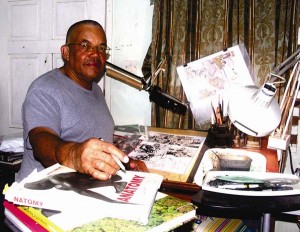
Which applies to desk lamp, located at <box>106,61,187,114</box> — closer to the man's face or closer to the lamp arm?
the lamp arm

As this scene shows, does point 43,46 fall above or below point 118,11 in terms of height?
below

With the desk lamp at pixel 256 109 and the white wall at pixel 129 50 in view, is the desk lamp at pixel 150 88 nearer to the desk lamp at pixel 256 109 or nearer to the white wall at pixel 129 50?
the white wall at pixel 129 50

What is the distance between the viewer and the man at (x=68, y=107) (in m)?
1.11

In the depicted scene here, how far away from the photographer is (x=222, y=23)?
73.2 inches

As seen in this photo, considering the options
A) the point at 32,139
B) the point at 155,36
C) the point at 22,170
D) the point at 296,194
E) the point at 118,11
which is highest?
the point at 118,11

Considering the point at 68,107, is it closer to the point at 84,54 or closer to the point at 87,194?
the point at 84,54

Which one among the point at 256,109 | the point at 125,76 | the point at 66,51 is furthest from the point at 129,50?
the point at 256,109

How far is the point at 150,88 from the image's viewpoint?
179 centimetres

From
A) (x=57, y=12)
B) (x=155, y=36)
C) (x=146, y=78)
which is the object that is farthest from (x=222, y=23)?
(x=57, y=12)

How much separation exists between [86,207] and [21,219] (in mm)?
152

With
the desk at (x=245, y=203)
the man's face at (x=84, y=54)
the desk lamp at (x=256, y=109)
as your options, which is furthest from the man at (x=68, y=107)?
the desk lamp at (x=256, y=109)

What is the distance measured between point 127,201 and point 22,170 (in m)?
1.06

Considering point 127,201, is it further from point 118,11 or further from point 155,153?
point 118,11

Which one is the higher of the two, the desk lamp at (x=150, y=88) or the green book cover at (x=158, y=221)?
the desk lamp at (x=150, y=88)
